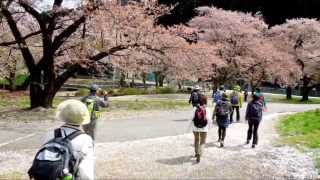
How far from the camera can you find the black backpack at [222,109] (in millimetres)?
12762

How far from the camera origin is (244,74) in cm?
3900

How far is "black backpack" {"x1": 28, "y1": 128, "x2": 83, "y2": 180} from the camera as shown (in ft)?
14.5

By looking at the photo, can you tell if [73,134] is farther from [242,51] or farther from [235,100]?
[242,51]

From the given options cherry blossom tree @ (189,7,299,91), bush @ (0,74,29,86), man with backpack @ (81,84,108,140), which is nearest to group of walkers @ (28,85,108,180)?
man with backpack @ (81,84,108,140)

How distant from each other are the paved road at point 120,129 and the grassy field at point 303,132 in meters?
2.10

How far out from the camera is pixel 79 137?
472 centimetres

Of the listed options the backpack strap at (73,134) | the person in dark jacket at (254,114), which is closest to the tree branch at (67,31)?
the person in dark jacket at (254,114)

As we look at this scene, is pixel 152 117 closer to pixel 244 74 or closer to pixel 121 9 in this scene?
pixel 121 9

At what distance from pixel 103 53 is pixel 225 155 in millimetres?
12120

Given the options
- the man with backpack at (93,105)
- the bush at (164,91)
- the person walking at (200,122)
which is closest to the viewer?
the man with backpack at (93,105)

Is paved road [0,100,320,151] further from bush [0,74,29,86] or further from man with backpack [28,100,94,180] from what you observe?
bush [0,74,29,86]

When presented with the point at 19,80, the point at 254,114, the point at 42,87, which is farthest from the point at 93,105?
the point at 19,80

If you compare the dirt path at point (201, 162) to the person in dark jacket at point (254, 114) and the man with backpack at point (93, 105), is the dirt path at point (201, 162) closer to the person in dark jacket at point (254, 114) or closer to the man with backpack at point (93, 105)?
the person in dark jacket at point (254, 114)

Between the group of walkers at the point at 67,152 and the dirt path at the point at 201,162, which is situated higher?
the group of walkers at the point at 67,152
